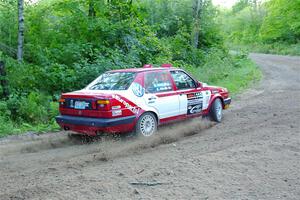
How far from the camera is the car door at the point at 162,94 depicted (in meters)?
7.91

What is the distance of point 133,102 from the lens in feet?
24.6

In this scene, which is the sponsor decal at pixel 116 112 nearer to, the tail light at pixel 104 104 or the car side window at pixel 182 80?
the tail light at pixel 104 104

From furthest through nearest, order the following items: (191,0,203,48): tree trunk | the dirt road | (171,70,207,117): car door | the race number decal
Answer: (191,0,203,48): tree trunk < the race number decal < (171,70,207,117): car door < the dirt road

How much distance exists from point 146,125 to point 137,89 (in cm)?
78

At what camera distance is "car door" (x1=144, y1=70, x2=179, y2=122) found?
791cm

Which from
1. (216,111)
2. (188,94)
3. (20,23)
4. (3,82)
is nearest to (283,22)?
(216,111)

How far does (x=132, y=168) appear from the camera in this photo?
570 centimetres

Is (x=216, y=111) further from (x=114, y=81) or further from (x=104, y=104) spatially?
(x=104, y=104)

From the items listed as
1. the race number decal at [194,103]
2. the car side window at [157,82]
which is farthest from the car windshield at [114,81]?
the race number decal at [194,103]

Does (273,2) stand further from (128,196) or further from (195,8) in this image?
(128,196)

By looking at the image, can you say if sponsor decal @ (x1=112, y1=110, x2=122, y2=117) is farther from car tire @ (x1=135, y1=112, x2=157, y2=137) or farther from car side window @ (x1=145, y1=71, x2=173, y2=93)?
car side window @ (x1=145, y1=71, x2=173, y2=93)

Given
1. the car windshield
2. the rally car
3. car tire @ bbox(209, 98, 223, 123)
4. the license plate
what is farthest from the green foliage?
the license plate

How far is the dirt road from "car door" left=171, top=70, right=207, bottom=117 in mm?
362

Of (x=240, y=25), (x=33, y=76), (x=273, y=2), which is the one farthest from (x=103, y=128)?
(x=240, y=25)
